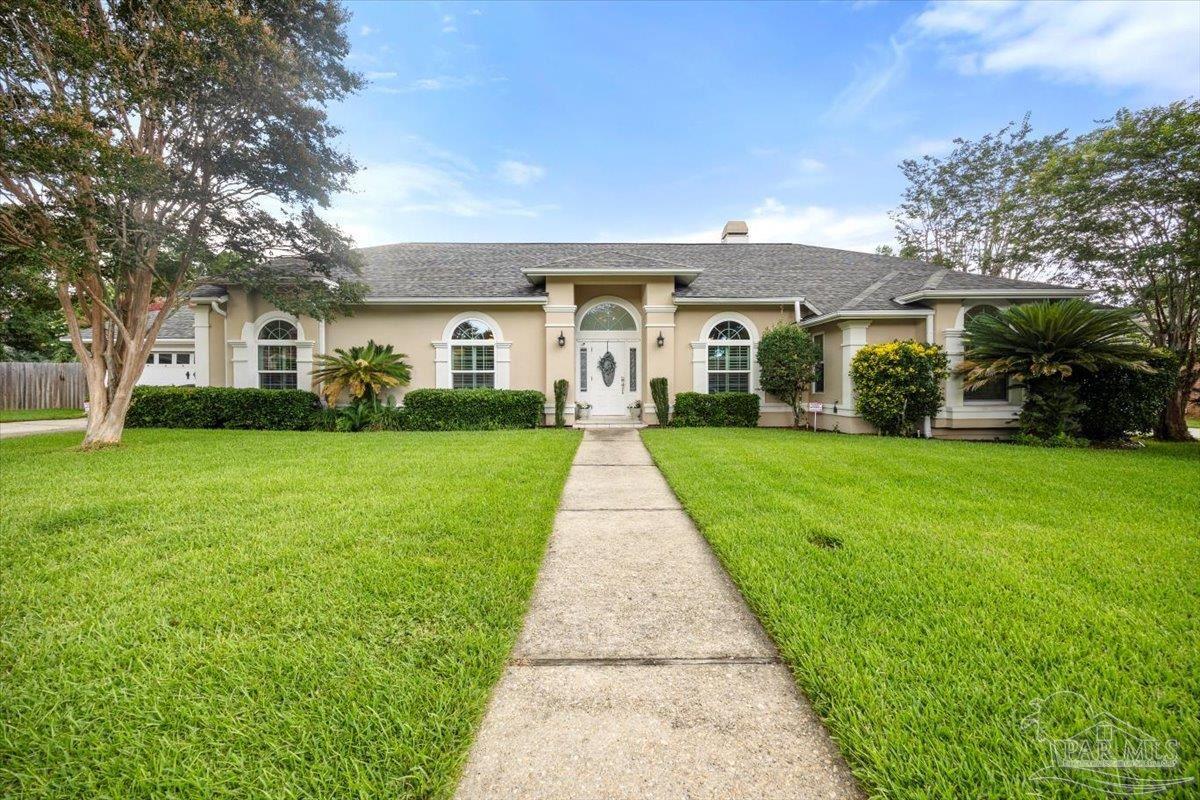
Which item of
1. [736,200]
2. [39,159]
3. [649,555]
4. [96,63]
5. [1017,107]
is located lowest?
[649,555]

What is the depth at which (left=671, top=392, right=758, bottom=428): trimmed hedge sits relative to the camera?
12125 millimetres

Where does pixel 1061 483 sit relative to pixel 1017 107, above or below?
below

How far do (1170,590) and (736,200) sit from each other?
19.0 m

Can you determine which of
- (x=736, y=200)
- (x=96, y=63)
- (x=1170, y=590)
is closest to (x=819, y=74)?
(x=736, y=200)

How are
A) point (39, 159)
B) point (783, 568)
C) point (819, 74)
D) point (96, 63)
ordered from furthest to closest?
point (819, 74) → point (96, 63) → point (39, 159) → point (783, 568)

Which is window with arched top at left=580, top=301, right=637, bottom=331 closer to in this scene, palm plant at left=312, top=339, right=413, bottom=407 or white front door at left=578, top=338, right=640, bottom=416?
white front door at left=578, top=338, right=640, bottom=416

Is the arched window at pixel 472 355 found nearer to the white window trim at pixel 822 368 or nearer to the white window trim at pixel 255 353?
the white window trim at pixel 255 353

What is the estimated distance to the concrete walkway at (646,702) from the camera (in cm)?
151

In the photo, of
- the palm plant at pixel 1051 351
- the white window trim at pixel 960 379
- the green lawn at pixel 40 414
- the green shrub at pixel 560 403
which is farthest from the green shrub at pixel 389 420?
the white window trim at pixel 960 379

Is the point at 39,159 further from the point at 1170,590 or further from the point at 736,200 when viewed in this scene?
the point at 736,200

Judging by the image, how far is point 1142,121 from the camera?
9.88 metres

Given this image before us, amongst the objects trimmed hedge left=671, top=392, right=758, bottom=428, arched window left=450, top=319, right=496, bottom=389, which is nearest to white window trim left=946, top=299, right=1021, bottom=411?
trimmed hedge left=671, top=392, right=758, bottom=428

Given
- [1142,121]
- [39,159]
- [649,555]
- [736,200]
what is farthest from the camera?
[736,200]

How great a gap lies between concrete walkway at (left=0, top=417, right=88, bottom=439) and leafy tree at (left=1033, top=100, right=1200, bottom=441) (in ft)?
81.1
